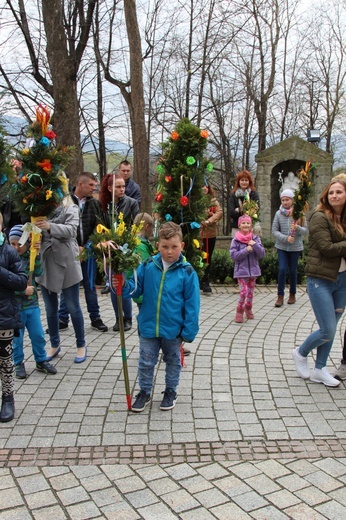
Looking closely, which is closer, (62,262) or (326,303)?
(326,303)

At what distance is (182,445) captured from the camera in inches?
146

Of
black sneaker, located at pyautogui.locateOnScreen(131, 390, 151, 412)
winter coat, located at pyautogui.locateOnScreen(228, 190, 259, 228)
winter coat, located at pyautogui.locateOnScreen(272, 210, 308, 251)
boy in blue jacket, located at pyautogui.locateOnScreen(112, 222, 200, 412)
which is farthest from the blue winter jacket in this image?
winter coat, located at pyautogui.locateOnScreen(228, 190, 259, 228)

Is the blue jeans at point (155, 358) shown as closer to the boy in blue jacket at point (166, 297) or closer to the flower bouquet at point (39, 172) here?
the boy in blue jacket at point (166, 297)

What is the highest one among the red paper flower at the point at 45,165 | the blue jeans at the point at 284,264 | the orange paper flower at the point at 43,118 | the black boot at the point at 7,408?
the orange paper flower at the point at 43,118

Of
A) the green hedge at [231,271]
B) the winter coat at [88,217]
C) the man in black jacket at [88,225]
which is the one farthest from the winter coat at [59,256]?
the green hedge at [231,271]

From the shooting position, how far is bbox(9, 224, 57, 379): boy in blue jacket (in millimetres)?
4816

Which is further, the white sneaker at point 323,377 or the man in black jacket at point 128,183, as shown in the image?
the man in black jacket at point 128,183

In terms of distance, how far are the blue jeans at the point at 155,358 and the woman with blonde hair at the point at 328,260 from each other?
1.40m

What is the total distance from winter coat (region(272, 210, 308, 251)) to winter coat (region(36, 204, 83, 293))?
3832 millimetres

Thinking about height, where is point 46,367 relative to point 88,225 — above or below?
below

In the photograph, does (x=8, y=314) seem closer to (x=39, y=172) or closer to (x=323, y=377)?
(x=39, y=172)

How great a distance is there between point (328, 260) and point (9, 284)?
2805 millimetres

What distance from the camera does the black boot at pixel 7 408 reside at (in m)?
4.06

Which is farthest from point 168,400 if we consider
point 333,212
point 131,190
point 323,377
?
point 131,190
